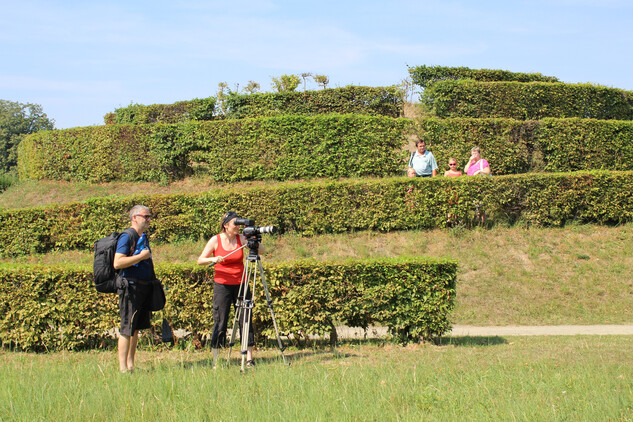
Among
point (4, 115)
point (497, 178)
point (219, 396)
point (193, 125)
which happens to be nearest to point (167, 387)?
point (219, 396)

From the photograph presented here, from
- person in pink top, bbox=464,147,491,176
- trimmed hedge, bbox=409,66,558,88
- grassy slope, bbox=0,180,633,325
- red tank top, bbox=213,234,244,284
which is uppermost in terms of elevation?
trimmed hedge, bbox=409,66,558,88

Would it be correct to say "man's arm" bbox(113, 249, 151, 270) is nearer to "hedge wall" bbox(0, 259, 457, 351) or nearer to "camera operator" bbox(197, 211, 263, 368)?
"camera operator" bbox(197, 211, 263, 368)

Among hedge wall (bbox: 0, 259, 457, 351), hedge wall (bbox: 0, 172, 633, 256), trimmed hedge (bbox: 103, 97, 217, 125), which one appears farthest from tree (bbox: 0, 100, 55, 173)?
hedge wall (bbox: 0, 259, 457, 351)

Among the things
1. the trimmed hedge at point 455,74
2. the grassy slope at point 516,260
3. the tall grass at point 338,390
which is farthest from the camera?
the trimmed hedge at point 455,74

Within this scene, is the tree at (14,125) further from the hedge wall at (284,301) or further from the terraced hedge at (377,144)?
the hedge wall at (284,301)

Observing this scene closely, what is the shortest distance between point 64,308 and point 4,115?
33301 mm

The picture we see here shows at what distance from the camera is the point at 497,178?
45.0ft

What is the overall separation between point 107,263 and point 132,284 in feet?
1.18

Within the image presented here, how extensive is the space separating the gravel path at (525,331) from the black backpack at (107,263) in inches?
154

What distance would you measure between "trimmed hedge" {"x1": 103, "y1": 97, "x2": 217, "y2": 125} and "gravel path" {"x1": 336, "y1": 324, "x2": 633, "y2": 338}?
12571mm

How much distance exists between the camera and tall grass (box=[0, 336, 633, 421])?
4605mm

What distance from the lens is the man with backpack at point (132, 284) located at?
601 cm

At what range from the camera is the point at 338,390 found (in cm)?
512

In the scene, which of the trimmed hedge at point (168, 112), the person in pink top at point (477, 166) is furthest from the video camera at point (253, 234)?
the trimmed hedge at point (168, 112)
